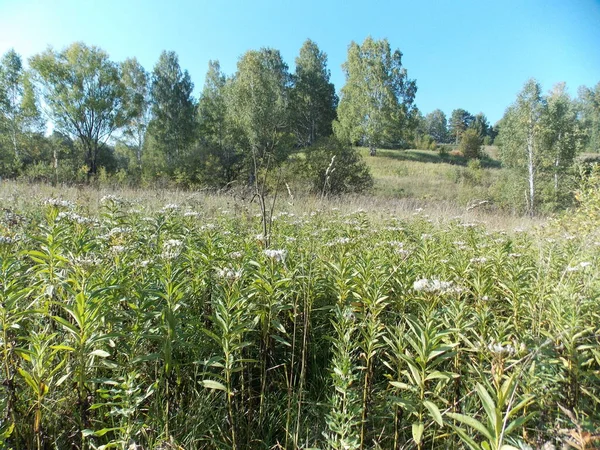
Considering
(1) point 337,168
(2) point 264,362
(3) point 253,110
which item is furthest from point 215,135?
(2) point 264,362

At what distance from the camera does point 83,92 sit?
2648 cm

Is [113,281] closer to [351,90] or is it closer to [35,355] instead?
[35,355]

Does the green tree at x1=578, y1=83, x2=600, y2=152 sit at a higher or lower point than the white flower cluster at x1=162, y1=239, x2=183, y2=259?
higher

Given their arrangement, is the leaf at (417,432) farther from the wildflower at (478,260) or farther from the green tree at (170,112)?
the green tree at (170,112)

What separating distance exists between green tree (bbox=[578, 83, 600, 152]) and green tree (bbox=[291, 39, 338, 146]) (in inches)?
1283

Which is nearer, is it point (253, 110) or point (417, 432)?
point (417, 432)

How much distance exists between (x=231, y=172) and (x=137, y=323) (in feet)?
77.4

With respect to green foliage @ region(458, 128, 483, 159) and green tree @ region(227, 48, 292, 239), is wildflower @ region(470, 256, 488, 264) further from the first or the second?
green foliage @ region(458, 128, 483, 159)

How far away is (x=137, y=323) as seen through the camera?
1435 millimetres

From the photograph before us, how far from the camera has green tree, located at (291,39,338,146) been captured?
1615 inches

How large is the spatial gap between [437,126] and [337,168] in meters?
85.0

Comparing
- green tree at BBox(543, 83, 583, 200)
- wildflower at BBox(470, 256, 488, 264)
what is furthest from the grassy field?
wildflower at BBox(470, 256, 488, 264)

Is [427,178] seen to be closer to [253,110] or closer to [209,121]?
[253,110]

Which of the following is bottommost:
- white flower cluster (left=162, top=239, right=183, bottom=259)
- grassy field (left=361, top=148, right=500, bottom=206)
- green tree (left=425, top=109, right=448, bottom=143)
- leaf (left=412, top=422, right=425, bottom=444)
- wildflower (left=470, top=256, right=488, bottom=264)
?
leaf (left=412, top=422, right=425, bottom=444)
